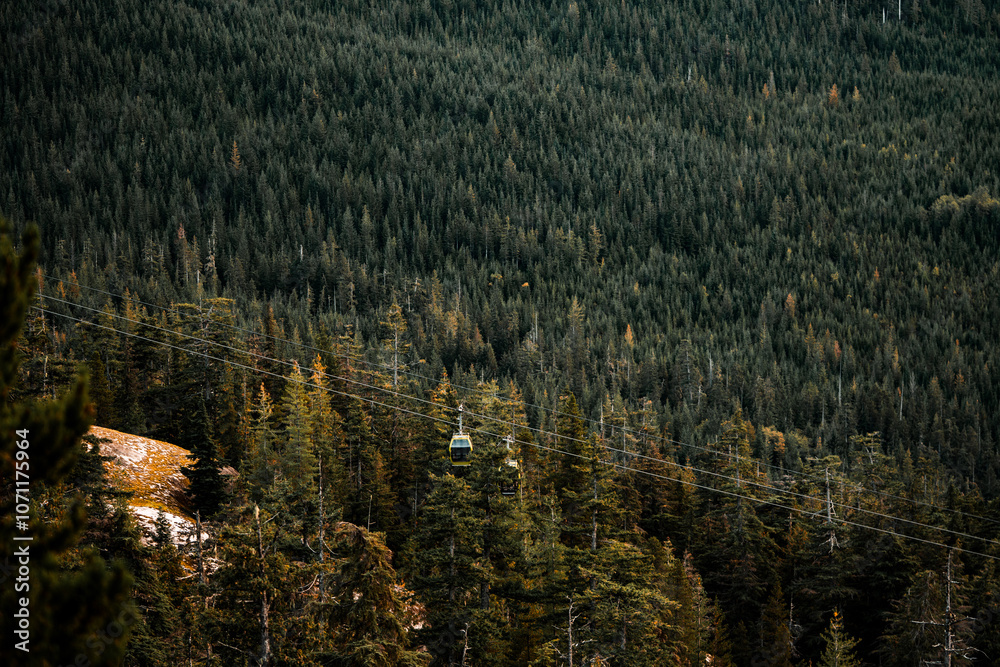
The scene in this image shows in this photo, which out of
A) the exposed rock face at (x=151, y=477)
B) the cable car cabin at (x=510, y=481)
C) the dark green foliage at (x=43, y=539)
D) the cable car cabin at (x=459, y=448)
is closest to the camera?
the dark green foliage at (x=43, y=539)

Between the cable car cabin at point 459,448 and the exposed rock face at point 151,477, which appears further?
the exposed rock face at point 151,477

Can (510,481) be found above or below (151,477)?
above

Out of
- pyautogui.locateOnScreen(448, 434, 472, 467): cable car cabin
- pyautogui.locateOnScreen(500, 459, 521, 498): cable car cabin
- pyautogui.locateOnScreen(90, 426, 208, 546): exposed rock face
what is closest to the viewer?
pyautogui.locateOnScreen(448, 434, 472, 467): cable car cabin

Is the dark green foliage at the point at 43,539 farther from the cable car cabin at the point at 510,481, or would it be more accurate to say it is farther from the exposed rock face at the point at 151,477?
the exposed rock face at the point at 151,477

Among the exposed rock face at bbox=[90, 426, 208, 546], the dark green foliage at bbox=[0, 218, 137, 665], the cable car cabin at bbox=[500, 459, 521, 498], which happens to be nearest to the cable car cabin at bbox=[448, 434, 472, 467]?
the cable car cabin at bbox=[500, 459, 521, 498]

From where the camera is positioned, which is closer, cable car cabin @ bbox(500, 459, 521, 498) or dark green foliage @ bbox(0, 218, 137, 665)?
dark green foliage @ bbox(0, 218, 137, 665)

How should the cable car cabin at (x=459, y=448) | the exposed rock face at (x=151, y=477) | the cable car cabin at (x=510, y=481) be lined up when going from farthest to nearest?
1. the exposed rock face at (x=151, y=477)
2. the cable car cabin at (x=510, y=481)
3. the cable car cabin at (x=459, y=448)

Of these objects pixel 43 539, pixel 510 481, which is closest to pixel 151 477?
pixel 510 481

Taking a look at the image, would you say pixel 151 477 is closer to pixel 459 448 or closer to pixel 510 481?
pixel 510 481

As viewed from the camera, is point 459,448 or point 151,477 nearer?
point 459,448

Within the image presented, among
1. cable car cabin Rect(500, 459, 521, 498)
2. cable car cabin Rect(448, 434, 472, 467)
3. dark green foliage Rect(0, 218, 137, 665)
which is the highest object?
dark green foliage Rect(0, 218, 137, 665)

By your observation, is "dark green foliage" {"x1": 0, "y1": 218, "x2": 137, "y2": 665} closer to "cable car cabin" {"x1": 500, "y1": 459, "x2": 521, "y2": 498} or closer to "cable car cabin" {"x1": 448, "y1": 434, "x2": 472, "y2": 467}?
"cable car cabin" {"x1": 448, "y1": 434, "x2": 472, "y2": 467}

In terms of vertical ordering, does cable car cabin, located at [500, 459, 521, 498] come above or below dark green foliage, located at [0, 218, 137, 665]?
below

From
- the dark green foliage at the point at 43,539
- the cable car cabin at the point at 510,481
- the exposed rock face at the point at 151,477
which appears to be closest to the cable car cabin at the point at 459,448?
the cable car cabin at the point at 510,481
